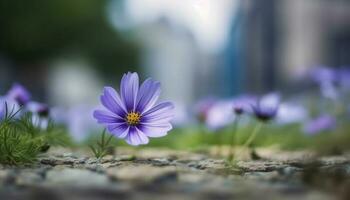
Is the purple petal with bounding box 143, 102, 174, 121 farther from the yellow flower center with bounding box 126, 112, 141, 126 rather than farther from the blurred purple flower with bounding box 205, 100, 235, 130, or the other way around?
the blurred purple flower with bounding box 205, 100, 235, 130

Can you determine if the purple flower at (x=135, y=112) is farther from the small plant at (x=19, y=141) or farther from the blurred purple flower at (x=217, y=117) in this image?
the blurred purple flower at (x=217, y=117)

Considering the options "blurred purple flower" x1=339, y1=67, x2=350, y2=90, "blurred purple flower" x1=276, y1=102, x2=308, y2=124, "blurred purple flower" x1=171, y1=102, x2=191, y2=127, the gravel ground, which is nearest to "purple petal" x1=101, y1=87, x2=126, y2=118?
the gravel ground

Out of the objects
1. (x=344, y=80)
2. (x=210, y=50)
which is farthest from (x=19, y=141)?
(x=210, y=50)

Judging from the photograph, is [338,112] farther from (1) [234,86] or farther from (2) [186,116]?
(1) [234,86]

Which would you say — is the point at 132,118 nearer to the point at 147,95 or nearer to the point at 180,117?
the point at 147,95

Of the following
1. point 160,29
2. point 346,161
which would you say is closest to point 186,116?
point 346,161

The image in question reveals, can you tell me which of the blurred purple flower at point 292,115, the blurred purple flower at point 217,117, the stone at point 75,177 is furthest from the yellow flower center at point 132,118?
the blurred purple flower at point 292,115
